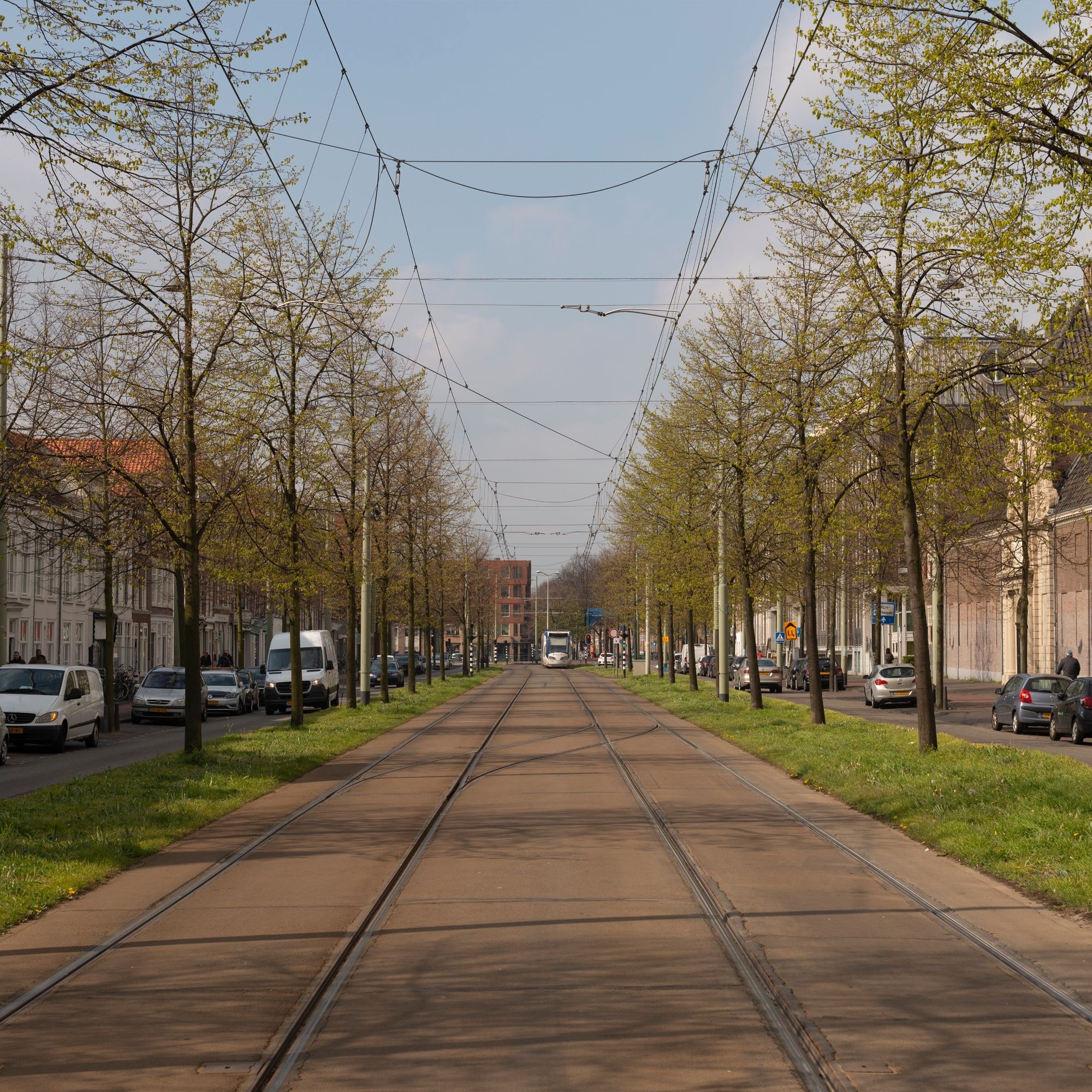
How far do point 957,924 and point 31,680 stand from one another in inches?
894

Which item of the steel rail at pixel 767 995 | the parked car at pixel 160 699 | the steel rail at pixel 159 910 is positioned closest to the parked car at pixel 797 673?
the parked car at pixel 160 699

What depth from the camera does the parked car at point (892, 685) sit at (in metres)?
44.0

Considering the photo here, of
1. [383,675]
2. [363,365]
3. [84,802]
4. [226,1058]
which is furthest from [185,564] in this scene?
[383,675]

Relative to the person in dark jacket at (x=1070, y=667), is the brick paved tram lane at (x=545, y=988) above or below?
below

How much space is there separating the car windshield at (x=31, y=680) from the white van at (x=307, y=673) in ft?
50.5

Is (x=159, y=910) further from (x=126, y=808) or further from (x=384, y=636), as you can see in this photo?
(x=384, y=636)

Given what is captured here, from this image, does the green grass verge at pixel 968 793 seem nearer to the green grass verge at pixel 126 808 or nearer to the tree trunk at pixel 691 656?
the green grass verge at pixel 126 808

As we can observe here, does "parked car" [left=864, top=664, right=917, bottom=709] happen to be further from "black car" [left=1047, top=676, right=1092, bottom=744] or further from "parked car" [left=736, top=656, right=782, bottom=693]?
"parked car" [left=736, top=656, right=782, bottom=693]

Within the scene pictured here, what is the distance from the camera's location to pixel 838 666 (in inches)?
2502

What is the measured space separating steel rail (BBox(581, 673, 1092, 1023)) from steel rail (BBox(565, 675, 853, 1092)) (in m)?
1.40

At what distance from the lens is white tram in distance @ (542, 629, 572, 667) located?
11662 cm

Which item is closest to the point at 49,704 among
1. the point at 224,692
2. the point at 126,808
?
the point at 126,808

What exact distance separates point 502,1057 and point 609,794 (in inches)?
454

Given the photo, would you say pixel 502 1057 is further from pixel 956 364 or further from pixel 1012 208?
pixel 956 364
